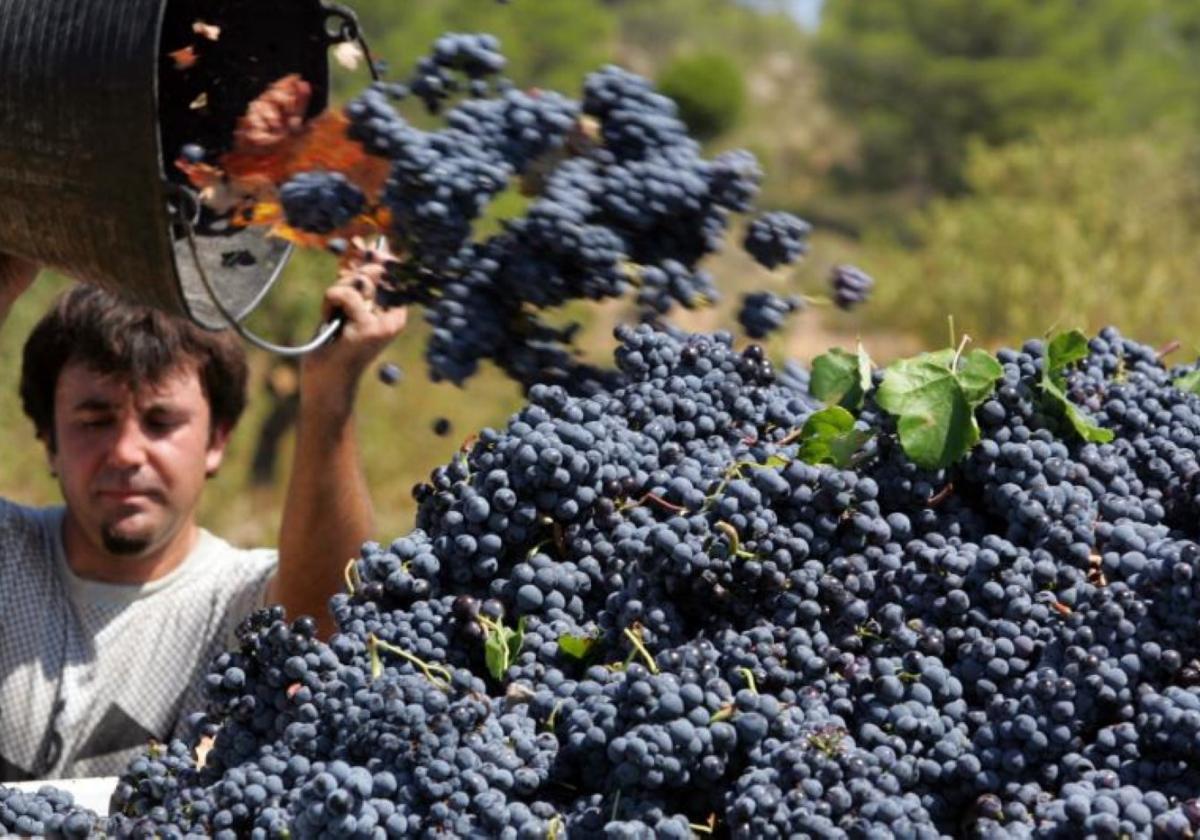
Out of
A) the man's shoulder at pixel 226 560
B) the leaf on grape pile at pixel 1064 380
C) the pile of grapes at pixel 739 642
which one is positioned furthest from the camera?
the man's shoulder at pixel 226 560

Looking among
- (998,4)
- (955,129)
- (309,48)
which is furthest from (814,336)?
(309,48)

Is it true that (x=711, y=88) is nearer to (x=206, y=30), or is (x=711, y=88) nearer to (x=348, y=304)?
(x=348, y=304)

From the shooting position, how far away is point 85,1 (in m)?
2.08

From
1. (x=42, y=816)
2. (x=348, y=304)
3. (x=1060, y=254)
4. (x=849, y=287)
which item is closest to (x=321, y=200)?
(x=348, y=304)

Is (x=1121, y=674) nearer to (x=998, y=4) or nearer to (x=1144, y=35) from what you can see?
(x=998, y=4)

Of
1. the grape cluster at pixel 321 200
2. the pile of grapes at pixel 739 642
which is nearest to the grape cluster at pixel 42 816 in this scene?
the pile of grapes at pixel 739 642

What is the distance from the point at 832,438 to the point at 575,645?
1.13ft

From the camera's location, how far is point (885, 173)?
3769cm

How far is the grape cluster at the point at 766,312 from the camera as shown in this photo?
2227 mm

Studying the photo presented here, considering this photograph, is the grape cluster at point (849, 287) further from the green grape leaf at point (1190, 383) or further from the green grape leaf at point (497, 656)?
the green grape leaf at point (497, 656)

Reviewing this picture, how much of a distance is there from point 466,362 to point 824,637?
681 millimetres

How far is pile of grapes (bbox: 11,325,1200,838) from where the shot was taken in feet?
5.04

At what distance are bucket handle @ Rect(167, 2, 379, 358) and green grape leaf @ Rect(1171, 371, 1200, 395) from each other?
1.06 meters

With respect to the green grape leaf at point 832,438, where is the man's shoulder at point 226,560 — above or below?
below
